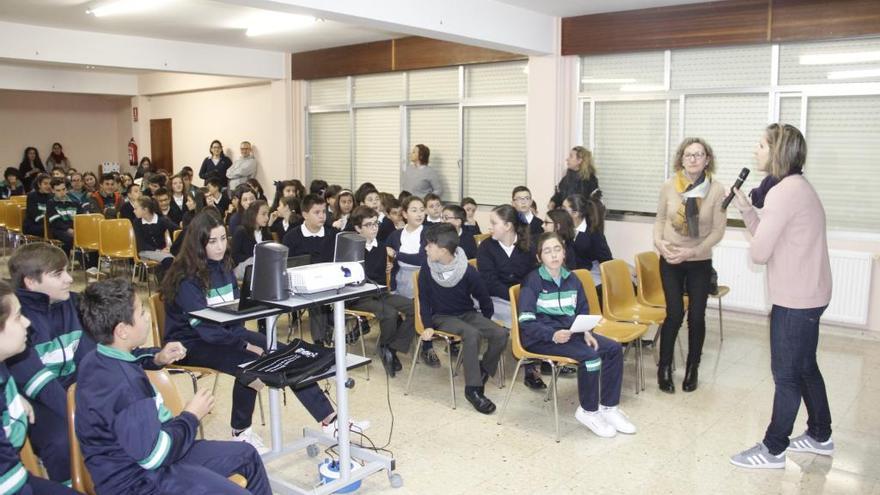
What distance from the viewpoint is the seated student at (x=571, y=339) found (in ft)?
13.1

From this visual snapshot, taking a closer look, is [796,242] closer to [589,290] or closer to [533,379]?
[589,290]

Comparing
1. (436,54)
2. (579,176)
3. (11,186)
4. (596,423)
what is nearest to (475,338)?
(596,423)

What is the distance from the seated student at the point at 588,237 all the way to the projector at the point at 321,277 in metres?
2.72

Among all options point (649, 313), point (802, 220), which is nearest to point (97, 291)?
point (802, 220)

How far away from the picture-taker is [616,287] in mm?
5027

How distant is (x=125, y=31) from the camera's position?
8914 millimetres

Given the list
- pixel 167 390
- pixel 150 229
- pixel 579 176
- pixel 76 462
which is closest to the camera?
pixel 76 462

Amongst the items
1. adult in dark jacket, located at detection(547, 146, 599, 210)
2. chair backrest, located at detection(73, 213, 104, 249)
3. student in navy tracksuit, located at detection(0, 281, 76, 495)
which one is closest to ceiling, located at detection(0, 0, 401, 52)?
chair backrest, located at detection(73, 213, 104, 249)

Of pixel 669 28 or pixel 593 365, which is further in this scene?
pixel 669 28

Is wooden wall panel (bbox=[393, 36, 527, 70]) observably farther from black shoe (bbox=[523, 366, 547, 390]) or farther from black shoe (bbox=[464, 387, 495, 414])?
black shoe (bbox=[464, 387, 495, 414])

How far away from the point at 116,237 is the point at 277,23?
9.08ft

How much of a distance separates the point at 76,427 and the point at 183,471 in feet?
1.16

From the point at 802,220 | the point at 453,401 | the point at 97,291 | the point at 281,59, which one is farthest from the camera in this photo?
the point at 281,59

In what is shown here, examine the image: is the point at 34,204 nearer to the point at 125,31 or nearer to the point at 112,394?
the point at 125,31
